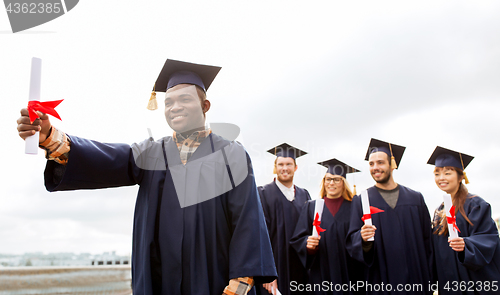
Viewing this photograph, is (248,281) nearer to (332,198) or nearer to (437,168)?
(332,198)

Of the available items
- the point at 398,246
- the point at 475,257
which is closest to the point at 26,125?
the point at 398,246

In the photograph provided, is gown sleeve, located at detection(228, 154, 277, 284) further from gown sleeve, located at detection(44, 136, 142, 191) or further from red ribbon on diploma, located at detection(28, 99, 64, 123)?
red ribbon on diploma, located at detection(28, 99, 64, 123)

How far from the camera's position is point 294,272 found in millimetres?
4949

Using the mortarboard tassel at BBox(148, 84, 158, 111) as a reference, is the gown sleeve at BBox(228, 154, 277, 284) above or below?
below

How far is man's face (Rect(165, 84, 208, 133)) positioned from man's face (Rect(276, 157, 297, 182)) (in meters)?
3.27

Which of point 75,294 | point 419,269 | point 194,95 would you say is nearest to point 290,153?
point 419,269

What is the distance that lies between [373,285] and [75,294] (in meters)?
8.44

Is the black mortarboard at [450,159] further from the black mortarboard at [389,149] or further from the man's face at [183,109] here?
the man's face at [183,109]

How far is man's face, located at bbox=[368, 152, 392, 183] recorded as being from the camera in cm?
491

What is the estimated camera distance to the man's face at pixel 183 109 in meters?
2.27

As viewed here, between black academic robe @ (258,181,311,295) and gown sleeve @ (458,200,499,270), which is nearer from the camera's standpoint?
gown sleeve @ (458,200,499,270)

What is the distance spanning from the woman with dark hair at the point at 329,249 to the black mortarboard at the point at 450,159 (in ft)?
4.50

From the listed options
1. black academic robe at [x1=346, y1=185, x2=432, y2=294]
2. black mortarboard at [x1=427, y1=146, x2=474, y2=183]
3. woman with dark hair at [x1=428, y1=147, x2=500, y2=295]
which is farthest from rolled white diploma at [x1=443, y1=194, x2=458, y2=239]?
black mortarboard at [x1=427, y1=146, x2=474, y2=183]

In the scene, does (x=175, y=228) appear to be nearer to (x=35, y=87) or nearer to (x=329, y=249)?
(x=35, y=87)
